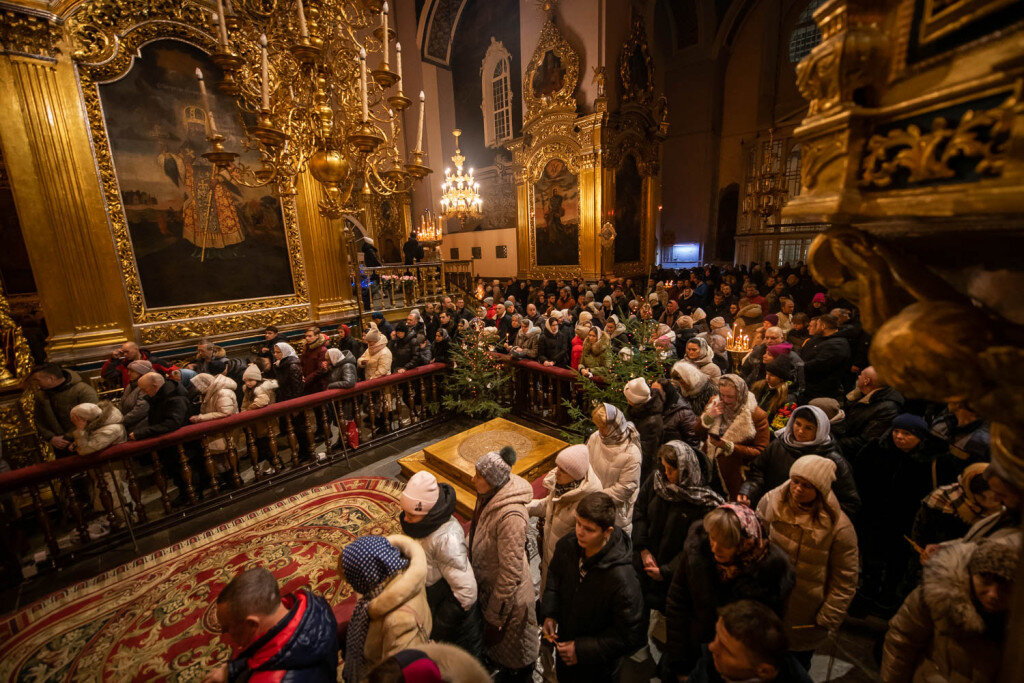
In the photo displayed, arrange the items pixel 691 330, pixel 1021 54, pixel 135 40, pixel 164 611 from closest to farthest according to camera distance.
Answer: pixel 1021 54 < pixel 164 611 < pixel 691 330 < pixel 135 40

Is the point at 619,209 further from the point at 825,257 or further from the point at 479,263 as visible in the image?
the point at 825,257

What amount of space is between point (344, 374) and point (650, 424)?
398 centimetres

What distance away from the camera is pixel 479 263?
685 inches

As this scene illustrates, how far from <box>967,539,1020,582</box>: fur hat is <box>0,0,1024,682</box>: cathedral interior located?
19 millimetres

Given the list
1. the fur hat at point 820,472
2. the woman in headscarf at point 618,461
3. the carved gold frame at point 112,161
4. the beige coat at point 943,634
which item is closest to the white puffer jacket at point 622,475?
the woman in headscarf at point 618,461

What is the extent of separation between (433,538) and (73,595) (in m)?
3.64

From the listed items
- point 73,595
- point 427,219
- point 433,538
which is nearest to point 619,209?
point 427,219

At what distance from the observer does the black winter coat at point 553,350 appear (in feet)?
20.7

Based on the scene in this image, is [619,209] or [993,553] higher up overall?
[619,209]

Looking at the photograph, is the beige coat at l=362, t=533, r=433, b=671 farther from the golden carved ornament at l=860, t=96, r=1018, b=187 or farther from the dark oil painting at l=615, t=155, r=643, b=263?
the dark oil painting at l=615, t=155, r=643, b=263

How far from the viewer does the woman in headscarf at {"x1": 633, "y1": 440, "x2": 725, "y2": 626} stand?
7.88 ft

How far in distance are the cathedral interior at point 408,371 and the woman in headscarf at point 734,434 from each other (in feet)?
0.10

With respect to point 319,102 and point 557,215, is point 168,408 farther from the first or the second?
point 557,215

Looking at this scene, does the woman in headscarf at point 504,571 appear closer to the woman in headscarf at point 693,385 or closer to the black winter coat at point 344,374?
the woman in headscarf at point 693,385
